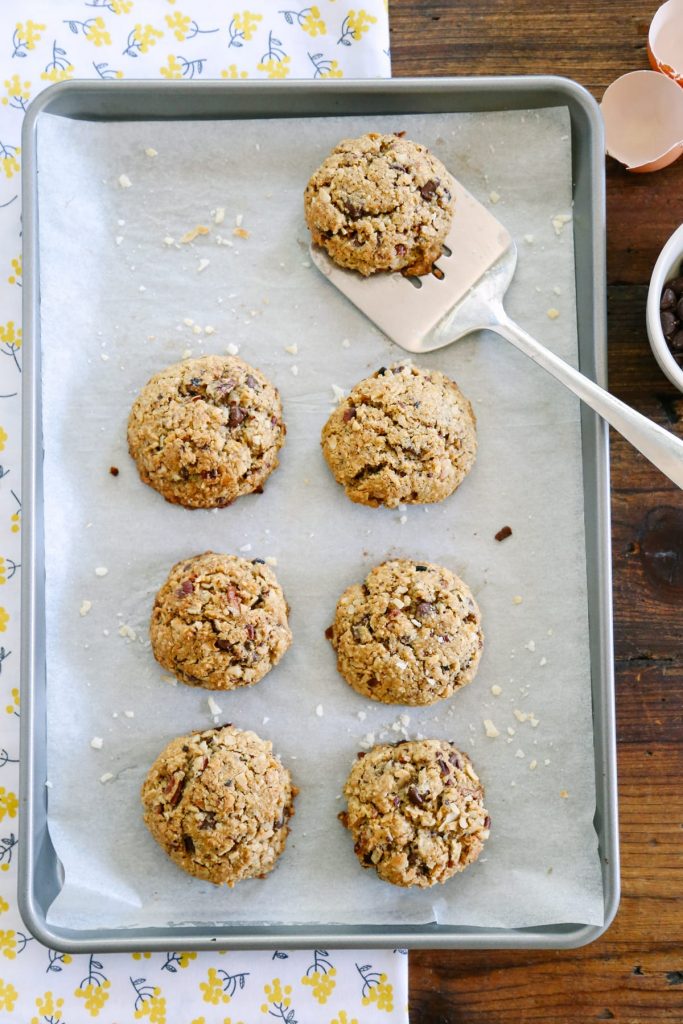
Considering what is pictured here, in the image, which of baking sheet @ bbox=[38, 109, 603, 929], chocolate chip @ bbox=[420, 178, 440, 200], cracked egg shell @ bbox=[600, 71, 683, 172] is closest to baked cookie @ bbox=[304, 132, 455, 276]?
chocolate chip @ bbox=[420, 178, 440, 200]

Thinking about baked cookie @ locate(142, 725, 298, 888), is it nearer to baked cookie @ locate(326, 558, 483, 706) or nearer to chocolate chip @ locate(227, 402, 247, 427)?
baked cookie @ locate(326, 558, 483, 706)

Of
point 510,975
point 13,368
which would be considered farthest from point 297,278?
point 510,975

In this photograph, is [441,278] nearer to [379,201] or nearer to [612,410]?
[379,201]

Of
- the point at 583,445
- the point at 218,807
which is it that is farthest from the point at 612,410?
the point at 218,807

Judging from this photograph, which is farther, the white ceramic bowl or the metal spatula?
the metal spatula

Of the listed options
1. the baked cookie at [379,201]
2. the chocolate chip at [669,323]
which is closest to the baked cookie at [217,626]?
the baked cookie at [379,201]

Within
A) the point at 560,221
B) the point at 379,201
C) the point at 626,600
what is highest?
the point at 379,201
